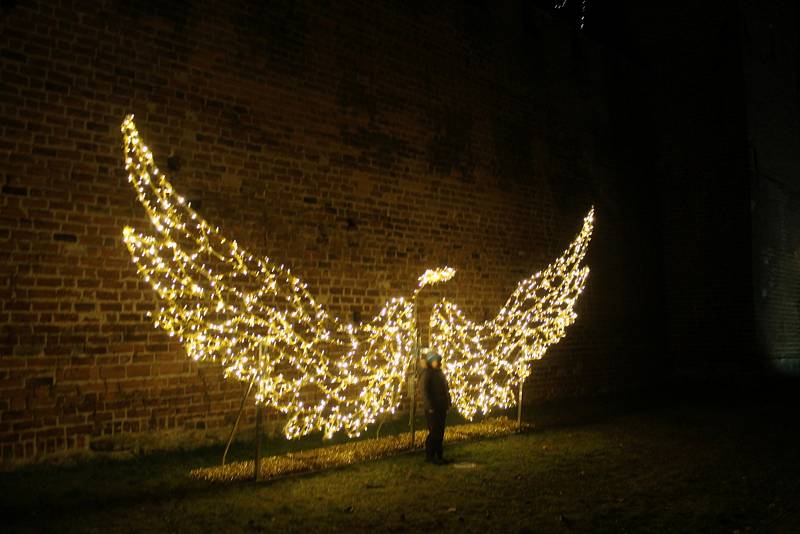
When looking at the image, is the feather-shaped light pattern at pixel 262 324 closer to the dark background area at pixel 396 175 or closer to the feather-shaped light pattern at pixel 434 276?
the dark background area at pixel 396 175

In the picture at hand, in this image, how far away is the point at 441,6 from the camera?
9344mm

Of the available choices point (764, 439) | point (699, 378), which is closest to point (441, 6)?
point (764, 439)

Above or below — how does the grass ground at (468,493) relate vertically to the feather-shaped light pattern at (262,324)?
below

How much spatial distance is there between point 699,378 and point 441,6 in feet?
28.7

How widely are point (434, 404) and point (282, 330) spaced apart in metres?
1.87

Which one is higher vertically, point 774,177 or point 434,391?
point 774,177

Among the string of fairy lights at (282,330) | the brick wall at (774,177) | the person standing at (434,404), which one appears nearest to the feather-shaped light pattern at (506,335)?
the string of fairy lights at (282,330)

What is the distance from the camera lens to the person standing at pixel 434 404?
253 inches

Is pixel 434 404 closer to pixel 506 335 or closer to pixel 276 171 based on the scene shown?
pixel 276 171

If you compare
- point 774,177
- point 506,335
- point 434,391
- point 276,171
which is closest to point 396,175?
point 276,171

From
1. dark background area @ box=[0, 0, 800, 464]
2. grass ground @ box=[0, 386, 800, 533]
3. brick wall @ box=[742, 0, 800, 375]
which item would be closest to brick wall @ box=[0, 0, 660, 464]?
dark background area @ box=[0, 0, 800, 464]

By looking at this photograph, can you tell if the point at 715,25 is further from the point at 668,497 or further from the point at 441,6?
the point at 668,497

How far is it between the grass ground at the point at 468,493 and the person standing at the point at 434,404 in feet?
0.60

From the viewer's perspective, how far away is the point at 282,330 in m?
7.20
